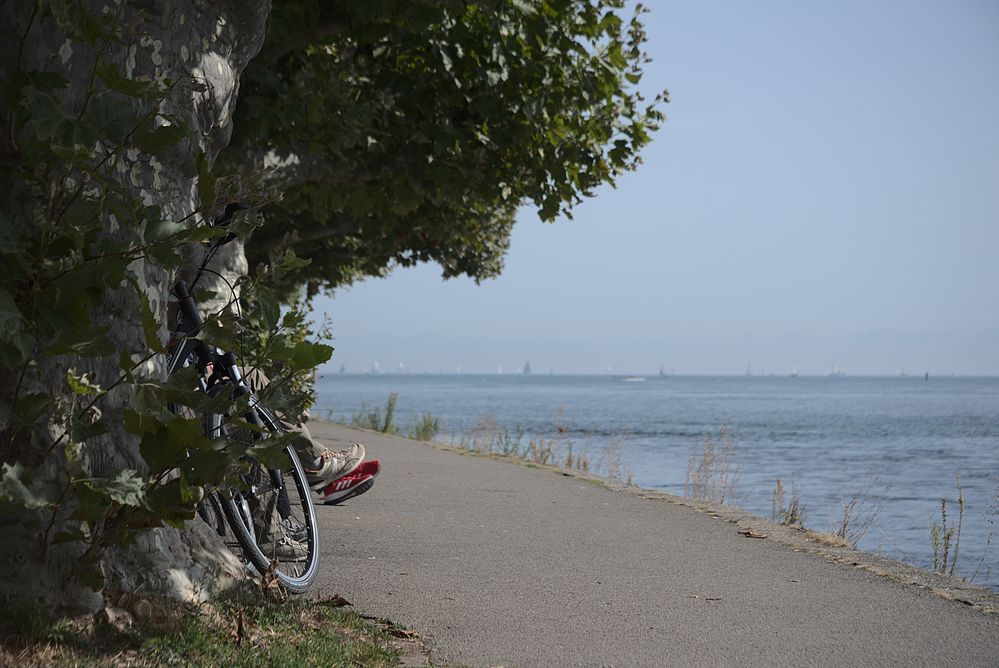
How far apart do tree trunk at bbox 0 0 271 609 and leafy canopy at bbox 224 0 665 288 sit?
12.0 feet

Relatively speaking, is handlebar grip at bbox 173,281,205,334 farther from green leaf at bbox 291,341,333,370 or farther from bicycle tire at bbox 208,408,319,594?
green leaf at bbox 291,341,333,370

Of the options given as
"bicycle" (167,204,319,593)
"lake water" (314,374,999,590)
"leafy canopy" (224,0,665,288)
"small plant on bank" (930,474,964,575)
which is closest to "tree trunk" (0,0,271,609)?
"bicycle" (167,204,319,593)

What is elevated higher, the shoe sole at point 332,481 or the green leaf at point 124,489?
the green leaf at point 124,489

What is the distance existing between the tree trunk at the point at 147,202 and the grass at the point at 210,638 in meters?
0.15

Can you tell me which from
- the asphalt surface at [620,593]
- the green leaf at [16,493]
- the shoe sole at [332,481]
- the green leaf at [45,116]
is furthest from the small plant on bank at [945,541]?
the green leaf at [45,116]

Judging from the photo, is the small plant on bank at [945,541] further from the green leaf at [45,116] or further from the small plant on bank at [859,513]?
the green leaf at [45,116]

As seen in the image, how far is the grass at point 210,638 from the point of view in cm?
341

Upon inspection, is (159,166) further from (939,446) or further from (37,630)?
(939,446)

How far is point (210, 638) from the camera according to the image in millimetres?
3820

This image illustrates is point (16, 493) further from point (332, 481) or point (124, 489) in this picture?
point (332, 481)

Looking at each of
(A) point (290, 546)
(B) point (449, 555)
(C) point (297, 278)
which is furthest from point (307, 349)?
(C) point (297, 278)

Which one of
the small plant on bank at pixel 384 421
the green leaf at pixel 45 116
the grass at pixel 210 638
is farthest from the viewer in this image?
the small plant on bank at pixel 384 421

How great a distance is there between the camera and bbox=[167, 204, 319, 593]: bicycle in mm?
4691

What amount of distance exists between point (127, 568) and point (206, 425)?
86 centimetres
